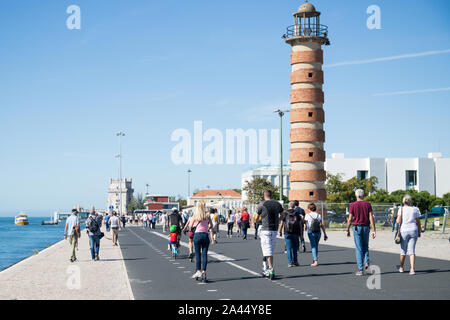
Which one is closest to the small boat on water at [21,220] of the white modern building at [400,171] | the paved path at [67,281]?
the white modern building at [400,171]

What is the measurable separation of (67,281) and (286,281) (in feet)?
16.4

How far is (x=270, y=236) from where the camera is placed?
13.1m

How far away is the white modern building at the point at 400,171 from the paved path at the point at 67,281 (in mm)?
84675

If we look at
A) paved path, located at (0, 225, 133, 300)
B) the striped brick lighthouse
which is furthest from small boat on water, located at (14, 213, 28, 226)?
paved path, located at (0, 225, 133, 300)

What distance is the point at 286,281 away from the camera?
12.8 m

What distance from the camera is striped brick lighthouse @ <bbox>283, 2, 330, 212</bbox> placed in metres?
47.7

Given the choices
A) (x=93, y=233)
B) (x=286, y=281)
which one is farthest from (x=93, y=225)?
(x=286, y=281)

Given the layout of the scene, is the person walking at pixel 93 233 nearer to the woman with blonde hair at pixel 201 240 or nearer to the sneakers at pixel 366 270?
the woman with blonde hair at pixel 201 240

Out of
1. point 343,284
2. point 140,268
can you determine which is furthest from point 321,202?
point 343,284

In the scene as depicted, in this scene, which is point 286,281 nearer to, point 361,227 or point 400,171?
point 361,227

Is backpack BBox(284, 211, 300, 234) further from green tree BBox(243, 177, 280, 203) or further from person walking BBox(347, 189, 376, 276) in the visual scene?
green tree BBox(243, 177, 280, 203)
